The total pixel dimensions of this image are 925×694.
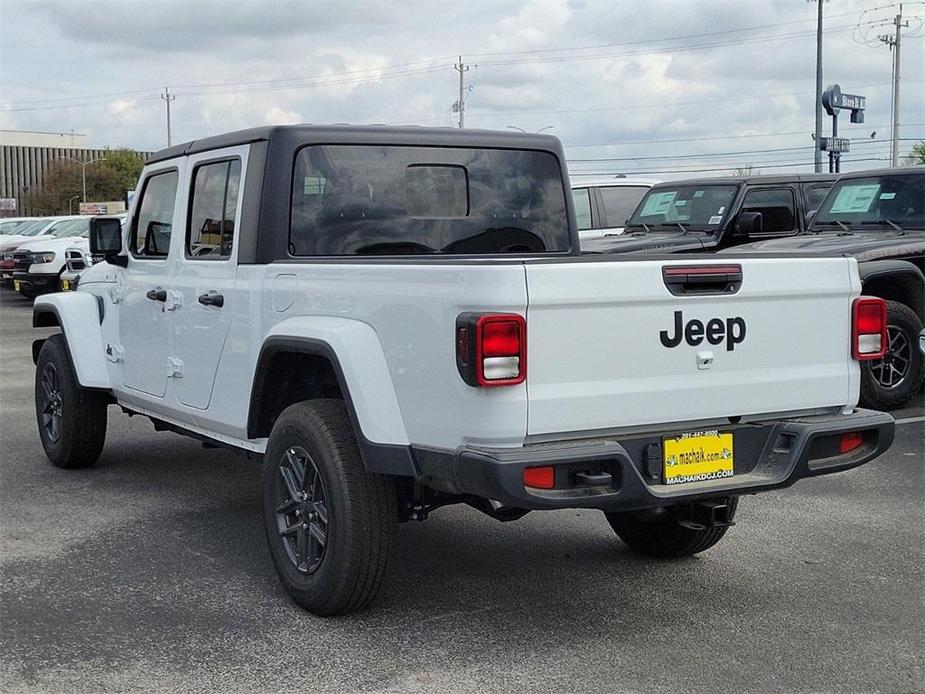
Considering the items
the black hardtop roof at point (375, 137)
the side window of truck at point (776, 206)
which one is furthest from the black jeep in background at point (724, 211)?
the black hardtop roof at point (375, 137)

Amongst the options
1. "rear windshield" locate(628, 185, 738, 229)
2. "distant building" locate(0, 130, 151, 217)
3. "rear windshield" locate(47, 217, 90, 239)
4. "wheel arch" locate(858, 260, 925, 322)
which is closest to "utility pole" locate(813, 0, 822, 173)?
"rear windshield" locate(47, 217, 90, 239)

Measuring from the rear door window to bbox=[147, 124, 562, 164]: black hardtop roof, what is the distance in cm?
887

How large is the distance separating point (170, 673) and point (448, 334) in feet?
5.07

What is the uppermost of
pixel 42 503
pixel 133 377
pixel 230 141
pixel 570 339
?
pixel 230 141

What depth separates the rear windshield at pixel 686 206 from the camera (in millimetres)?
12586

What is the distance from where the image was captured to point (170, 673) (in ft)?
14.0

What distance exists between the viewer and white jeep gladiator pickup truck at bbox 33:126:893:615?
4.13 meters

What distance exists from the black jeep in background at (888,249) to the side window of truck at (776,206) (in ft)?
5.16

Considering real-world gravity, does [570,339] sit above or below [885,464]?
above

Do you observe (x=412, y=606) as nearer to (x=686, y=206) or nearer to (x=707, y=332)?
(x=707, y=332)

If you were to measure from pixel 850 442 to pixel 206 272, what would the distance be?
3044mm

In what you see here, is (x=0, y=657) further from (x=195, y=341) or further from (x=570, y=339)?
(x=570, y=339)

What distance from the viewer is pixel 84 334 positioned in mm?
7379

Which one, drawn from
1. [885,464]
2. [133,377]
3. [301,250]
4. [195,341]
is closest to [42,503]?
[133,377]
